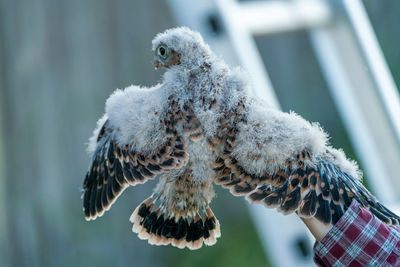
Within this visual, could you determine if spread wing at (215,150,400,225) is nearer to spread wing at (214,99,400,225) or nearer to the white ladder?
spread wing at (214,99,400,225)

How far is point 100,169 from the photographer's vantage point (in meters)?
0.94

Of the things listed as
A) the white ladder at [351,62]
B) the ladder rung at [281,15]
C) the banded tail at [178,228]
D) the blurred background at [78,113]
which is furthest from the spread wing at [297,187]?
the blurred background at [78,113]

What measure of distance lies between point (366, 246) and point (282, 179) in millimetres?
184

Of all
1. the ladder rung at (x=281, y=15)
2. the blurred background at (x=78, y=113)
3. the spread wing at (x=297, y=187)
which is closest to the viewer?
the spread wing at (x=297, y=187)

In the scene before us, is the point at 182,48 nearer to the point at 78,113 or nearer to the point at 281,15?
the point at 281,15

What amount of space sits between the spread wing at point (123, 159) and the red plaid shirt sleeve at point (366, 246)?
0.28 m

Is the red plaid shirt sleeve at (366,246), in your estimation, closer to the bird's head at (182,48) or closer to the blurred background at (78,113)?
the bird's head at (182,48)

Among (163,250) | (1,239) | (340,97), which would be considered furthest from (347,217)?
(1,239)

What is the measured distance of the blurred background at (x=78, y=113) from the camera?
9.53ft

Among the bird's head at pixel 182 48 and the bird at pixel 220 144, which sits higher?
the bird's head at pixel 182 48

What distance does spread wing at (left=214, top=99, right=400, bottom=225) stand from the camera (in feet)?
2.73

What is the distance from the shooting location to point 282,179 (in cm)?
84

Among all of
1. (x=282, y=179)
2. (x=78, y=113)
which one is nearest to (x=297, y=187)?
(x=282, y=179)

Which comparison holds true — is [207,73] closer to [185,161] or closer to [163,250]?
[185,161]
